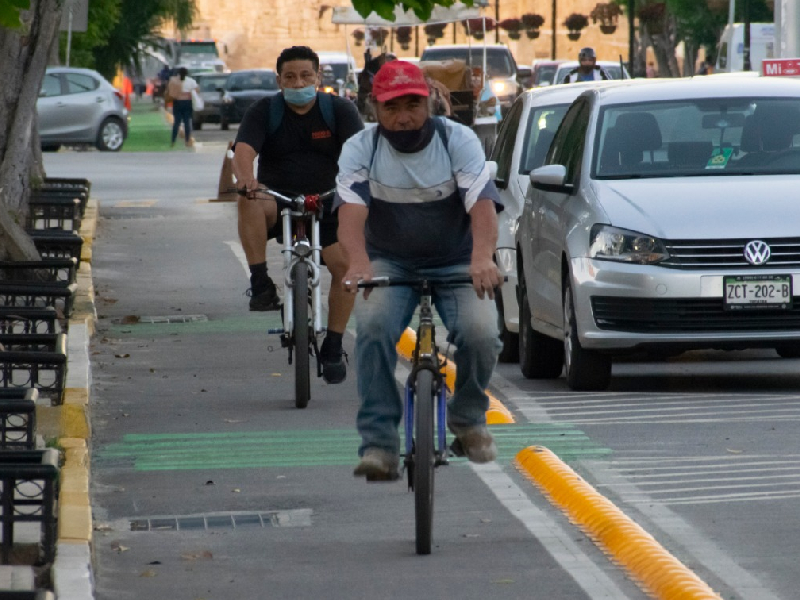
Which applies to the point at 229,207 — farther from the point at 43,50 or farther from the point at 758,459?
the point at 758,459

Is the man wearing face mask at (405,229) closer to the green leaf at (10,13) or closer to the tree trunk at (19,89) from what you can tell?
the green leaf at (10,13)

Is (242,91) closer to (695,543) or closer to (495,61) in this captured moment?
(495,61)

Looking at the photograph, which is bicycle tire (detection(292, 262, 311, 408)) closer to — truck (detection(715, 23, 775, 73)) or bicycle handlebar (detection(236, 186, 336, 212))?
bicycle handlebar (detection(236, 186, 336, 212))

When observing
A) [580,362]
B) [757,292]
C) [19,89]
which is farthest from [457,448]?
[19,89]

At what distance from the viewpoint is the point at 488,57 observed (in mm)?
46094

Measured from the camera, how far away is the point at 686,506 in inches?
316

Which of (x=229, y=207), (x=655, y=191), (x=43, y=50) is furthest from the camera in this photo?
(x=229, y=207)

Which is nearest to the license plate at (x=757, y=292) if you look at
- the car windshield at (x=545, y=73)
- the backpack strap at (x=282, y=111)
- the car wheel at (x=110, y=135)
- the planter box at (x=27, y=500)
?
the backpack strap at (x=282, y=111)

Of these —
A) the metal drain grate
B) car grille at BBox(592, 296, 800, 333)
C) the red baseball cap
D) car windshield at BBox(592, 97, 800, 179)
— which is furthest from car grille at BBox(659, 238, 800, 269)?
the red baseball cap

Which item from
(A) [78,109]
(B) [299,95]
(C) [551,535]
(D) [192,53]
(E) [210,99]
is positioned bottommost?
(D) [192,53]

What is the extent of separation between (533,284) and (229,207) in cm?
1620

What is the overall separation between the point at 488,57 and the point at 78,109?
9.16 metres

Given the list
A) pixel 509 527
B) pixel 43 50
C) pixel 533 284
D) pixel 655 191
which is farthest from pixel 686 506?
pixel 43 50

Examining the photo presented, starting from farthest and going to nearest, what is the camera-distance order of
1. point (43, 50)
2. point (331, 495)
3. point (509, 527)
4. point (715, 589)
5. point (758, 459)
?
1. point (43, 50)
2. point (758, 459)
3. point (331, 495)
4. point (509, 527)
5. point (715, 589)
